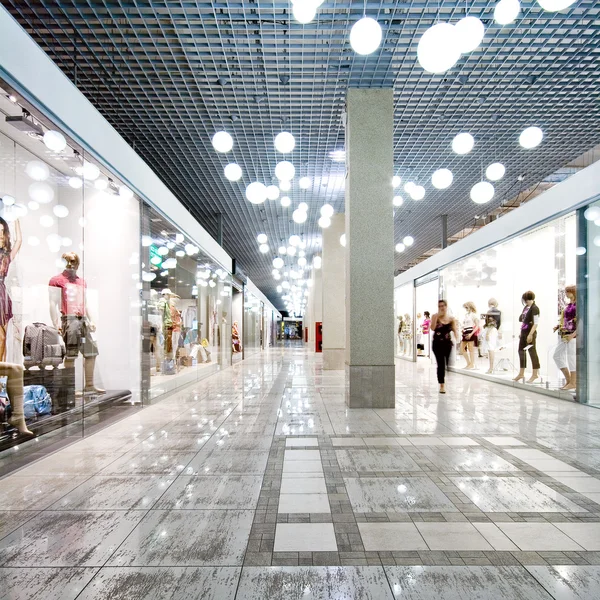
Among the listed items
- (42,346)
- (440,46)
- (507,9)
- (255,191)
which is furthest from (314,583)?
(255,191)

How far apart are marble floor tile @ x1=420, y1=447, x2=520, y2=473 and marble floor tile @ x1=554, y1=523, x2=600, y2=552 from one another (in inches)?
36.8

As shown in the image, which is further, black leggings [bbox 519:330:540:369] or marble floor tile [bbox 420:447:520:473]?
black leggings [bbox 519:330:540:369]

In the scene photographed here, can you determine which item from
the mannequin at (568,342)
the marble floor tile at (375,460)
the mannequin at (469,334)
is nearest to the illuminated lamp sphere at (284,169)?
the marble floor tile at (375,460)

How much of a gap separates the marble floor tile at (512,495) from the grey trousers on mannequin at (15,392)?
3.54 meters

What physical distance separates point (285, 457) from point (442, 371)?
190 inches

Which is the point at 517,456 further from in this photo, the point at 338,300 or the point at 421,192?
the point at 338,300

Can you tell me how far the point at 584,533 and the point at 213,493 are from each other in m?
2.08

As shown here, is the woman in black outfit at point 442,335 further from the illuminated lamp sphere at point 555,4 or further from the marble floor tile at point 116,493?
the marble floor tile at point 116,493

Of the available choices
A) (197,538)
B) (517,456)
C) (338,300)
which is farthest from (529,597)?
(338,300)

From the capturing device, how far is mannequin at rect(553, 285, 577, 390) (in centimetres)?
702

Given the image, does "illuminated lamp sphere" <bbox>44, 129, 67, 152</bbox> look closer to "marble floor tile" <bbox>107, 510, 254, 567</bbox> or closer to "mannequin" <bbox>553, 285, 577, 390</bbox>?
"marble floor tile" <bbox>107, 510, 254, 567</bbox>

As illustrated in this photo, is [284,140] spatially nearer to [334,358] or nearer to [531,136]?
[531,136]

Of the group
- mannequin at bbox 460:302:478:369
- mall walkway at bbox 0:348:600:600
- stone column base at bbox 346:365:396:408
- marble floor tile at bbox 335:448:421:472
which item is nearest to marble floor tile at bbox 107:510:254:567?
mall walkway at bbox 0:348:600:600

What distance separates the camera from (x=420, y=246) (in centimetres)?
1842
